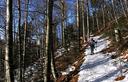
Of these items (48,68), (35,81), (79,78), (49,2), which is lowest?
(35,81)

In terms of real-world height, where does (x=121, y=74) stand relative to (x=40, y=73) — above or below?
above

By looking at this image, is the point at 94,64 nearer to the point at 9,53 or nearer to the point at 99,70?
the point at 99,70

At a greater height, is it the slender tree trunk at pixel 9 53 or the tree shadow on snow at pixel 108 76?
the slender tree trunk at pixel 9 53

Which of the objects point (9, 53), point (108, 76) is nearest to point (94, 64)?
point (108, 76)

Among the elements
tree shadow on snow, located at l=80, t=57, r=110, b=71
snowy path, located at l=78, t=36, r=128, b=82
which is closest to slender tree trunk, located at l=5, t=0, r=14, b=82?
snowy path, located at l=78, t=36, r=128, b=82

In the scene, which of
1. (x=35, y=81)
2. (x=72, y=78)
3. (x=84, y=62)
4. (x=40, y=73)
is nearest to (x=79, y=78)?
(x=72, y=78)

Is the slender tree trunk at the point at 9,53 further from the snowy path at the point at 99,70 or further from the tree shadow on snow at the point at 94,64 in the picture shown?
the tree shadow on snow at the point at 94,64

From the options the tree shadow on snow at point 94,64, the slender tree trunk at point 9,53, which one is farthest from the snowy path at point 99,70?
the slender tree trunk at point 9,53

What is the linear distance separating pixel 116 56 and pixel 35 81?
8039 millimetres

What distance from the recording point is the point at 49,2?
14.8 m

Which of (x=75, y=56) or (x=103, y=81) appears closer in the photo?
(x=103, y=81)

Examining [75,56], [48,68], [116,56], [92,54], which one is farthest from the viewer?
[75,56]

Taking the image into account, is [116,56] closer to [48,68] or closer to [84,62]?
[84,62]

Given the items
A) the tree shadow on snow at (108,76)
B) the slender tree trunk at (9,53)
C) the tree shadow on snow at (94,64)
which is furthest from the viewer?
the tree shadow on snow at (94,64)
